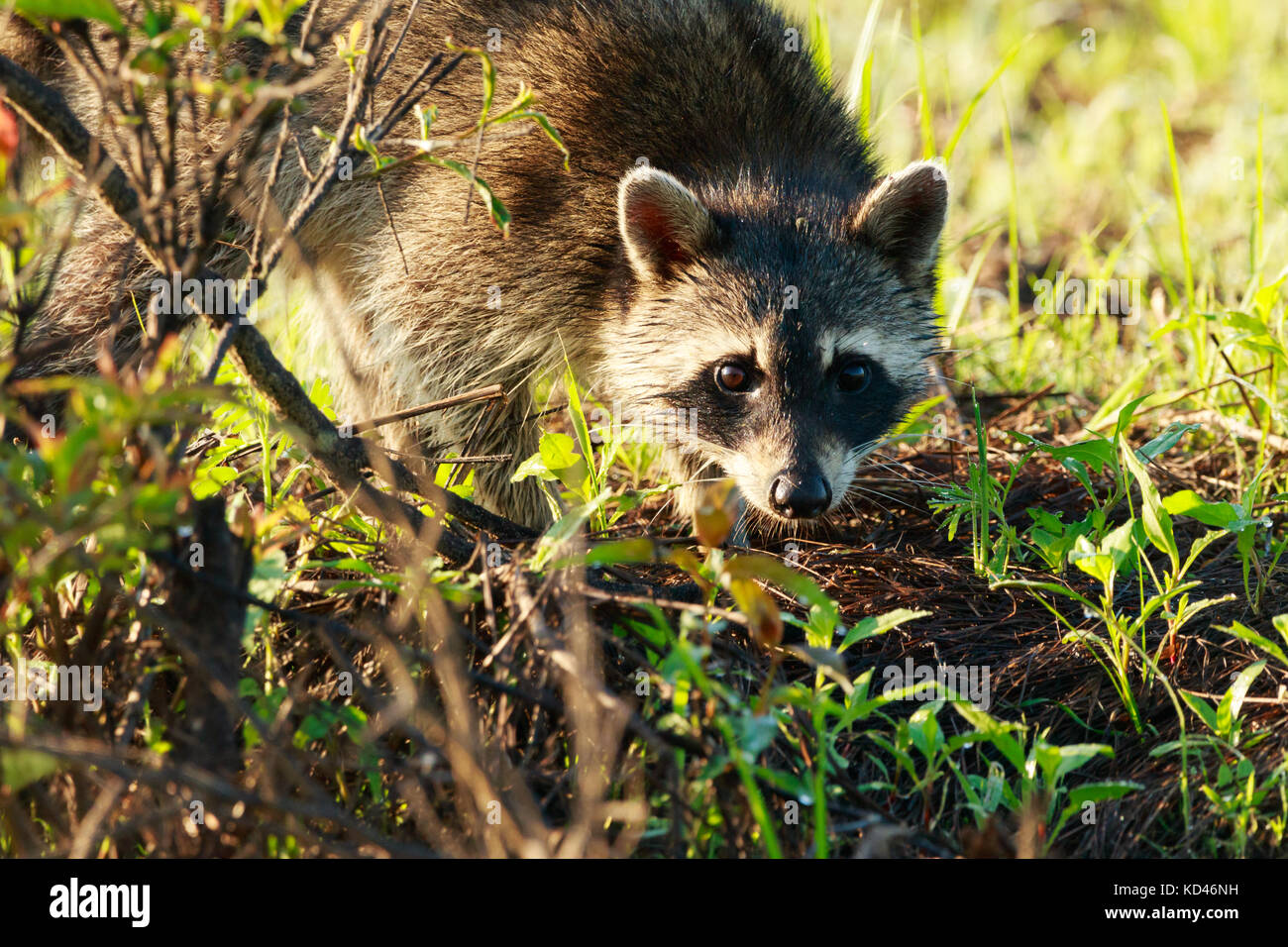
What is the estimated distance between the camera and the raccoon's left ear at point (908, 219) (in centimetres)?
415

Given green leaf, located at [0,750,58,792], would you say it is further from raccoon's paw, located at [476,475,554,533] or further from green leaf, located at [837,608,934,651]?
raccoon's paw, located at [476,475,554,533]

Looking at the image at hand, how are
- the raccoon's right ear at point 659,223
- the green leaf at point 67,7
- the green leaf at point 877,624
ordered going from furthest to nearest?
1. the raccoon's right ear at point 659,223
2. the green leaf at point 877,624
3. the green leaf at point 67,7

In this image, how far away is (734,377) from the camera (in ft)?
13.8

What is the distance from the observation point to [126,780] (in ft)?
7.45

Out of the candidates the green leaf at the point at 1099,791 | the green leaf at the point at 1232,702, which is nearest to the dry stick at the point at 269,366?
the green leaf at the point at 1099,791

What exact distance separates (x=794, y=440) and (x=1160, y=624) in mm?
1296

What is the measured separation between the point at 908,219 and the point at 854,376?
0.63m

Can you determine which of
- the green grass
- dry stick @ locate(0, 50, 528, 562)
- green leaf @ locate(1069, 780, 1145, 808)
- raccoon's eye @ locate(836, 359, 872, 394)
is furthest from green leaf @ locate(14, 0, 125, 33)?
raccoon's eye @ locate(836, 359, 872, 394)

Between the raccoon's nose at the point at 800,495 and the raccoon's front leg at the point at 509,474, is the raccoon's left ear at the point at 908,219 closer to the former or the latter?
the raccoon's nose at the point at 800,495

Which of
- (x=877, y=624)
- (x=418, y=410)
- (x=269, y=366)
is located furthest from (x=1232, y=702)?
(x=269, y=366)

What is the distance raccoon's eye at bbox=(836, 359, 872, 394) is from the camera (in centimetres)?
428

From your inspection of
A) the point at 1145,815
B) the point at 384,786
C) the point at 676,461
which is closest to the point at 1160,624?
the point at 1145,815

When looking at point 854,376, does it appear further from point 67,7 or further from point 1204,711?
point 67,7

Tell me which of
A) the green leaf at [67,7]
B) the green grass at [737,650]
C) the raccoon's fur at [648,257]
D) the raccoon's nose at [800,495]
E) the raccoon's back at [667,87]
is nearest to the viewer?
the green leaf at [67,7]
